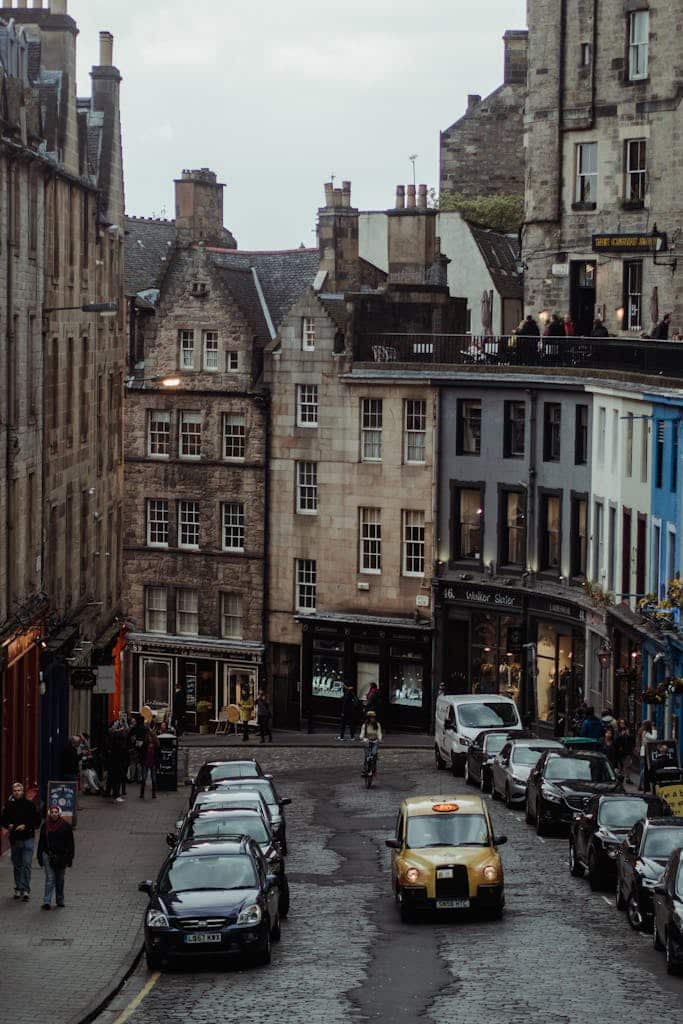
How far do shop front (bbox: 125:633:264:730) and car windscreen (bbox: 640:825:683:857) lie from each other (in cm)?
4153

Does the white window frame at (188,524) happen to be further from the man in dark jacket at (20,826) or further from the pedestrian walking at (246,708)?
the man in dark jacket at (20,826)

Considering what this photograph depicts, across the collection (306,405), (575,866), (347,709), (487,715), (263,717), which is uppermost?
(306,405)

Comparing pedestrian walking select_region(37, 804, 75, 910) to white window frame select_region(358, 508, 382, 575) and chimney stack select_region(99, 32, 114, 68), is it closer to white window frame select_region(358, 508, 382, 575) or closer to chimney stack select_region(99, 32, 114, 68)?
chimney stack select_region(99, 32, 114, 68)

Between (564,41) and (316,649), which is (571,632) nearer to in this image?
(316,649)

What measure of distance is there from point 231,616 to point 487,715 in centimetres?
2148

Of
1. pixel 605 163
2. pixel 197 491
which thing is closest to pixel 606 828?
pixel 605 163

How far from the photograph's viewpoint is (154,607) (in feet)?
237

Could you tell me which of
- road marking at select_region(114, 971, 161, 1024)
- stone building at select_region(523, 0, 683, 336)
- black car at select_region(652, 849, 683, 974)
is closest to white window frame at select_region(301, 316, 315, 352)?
stone building at select_region(523, 0, 683, 336)

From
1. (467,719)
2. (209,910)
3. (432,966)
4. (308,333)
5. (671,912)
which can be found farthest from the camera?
(308,333)

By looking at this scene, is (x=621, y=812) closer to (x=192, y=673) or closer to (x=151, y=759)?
(x=151, y=759)

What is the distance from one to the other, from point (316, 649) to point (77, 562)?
712 inches

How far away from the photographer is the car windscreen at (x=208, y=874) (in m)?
26.4

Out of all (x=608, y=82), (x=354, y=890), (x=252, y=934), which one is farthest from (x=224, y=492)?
(x=252, y=934)

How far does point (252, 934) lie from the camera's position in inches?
1008
